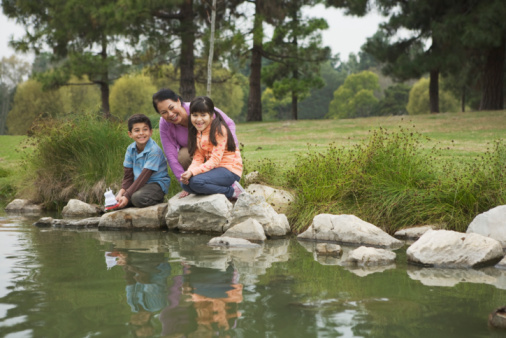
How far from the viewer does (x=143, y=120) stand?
673 cm

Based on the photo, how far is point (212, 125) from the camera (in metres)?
6.23

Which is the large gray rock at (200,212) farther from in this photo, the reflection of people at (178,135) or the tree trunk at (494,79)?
the tree trunk at (494,79)

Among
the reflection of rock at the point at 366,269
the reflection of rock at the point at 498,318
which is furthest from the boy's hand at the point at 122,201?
the reflection of rock at the point at 498,318

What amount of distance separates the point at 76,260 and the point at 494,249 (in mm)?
3553

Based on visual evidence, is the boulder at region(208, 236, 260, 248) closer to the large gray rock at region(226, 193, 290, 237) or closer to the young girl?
the large gray rock at region(226, 193, 290, 237)

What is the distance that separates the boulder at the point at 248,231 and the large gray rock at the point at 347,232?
46 cm

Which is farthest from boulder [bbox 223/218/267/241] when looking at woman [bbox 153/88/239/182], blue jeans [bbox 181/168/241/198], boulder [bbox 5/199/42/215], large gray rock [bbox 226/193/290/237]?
boulder [bbox 5/199/42/215]

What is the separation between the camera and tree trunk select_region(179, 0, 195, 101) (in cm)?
2086

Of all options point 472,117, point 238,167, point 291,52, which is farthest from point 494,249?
point 291,52

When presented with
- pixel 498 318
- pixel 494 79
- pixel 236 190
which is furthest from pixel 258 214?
pixel 494 79

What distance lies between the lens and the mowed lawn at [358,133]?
A: 1208 centimetres

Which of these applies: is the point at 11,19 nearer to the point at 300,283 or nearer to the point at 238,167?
the point at 238,167

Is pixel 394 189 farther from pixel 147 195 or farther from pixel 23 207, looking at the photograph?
pixel 23 207

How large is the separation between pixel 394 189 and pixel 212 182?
2028 millimetres
